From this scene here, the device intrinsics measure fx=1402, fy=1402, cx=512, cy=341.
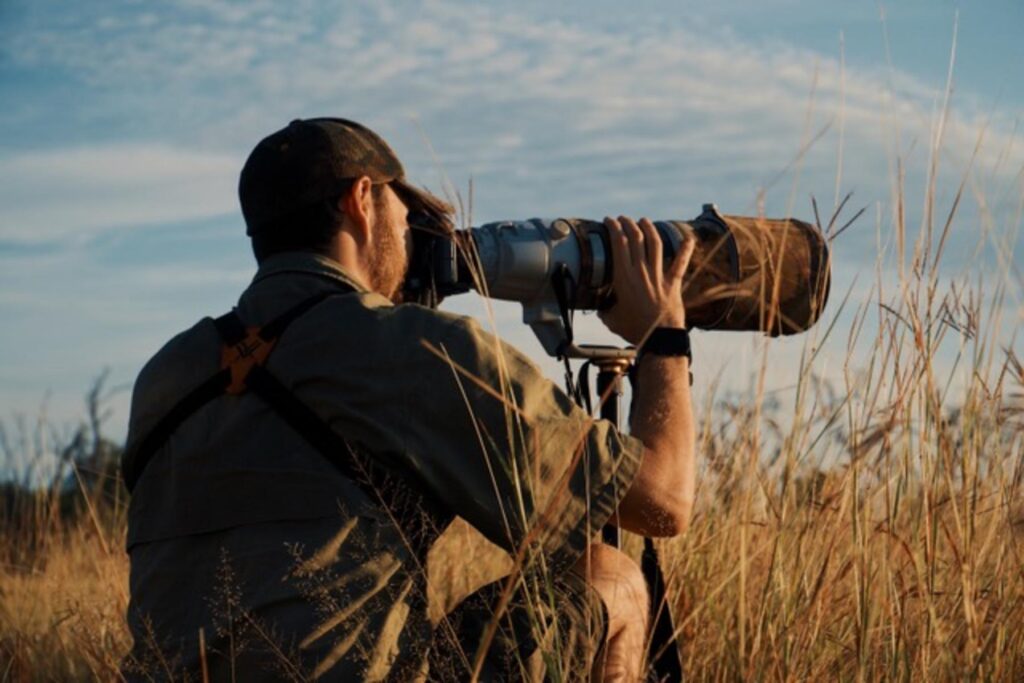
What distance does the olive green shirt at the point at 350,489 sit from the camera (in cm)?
232

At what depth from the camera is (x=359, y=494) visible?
7.72 ft

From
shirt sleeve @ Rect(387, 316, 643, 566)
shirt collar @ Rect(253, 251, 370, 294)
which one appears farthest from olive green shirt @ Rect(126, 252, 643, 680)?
shirt collar @ Rect(253, 251, 370, 294)

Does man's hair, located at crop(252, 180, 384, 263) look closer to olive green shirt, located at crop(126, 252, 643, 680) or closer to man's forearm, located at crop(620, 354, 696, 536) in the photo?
olive green shirt, located at crop(126, 252, 643, 680)

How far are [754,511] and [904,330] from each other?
3.72ft

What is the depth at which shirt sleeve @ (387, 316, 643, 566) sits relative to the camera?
2.37 metres

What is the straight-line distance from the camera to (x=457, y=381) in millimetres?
2350

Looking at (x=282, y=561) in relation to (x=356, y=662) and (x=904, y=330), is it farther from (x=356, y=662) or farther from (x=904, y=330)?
(x=904, y=330)

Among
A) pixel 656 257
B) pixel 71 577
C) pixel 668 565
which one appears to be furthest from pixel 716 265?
pixel 71 577

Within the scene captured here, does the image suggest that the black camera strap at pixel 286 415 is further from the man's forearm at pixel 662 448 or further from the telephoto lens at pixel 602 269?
the telephoto lens at pixel 602 269

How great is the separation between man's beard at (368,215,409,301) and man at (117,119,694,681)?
24 centimetres

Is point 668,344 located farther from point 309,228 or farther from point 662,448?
point 309,228

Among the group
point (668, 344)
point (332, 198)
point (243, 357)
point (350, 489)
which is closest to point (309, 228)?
point (332, 198)

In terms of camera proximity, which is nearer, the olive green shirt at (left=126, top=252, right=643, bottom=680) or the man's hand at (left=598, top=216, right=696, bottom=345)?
the olive green shirt at (left=126, top=252, right=643, bottom=680)

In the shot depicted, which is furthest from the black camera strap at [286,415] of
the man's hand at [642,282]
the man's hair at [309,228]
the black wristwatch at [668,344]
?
the man's hand at [642,282]
